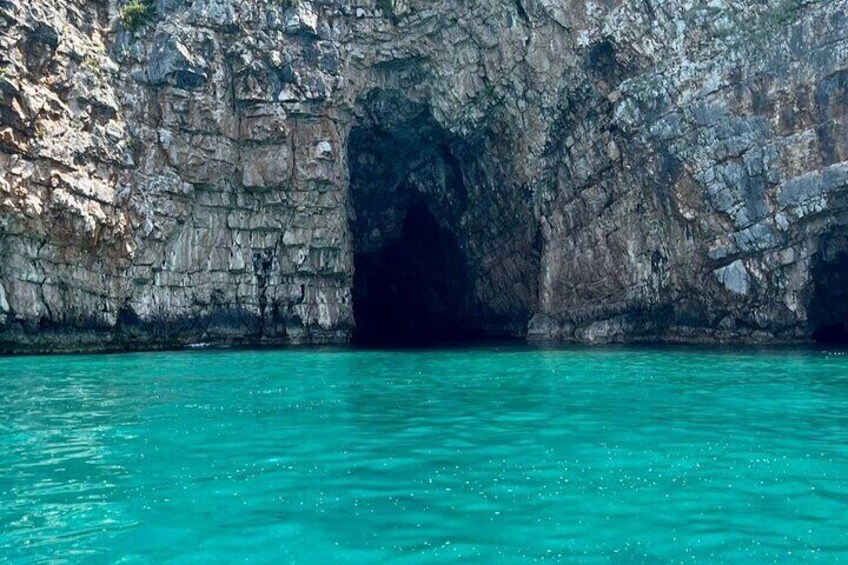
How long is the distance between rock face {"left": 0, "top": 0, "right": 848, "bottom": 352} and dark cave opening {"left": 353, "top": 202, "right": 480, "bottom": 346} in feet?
14.6

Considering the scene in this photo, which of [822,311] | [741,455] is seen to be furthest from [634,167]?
[741,455]

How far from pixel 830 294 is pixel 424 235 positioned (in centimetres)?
2539

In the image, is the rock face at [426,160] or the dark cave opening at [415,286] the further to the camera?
the dark cave opening at [415,286]

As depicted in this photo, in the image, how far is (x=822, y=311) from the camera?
42250 mm

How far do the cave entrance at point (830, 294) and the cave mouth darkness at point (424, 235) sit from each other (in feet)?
49.6

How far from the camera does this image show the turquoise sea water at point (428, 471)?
28.0 feet

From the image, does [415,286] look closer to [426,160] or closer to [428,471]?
[426,160]

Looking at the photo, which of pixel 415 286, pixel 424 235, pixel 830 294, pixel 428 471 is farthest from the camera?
pixel 415 286

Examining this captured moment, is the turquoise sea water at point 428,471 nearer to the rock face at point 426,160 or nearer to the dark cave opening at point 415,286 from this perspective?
the rock face at point 426,160

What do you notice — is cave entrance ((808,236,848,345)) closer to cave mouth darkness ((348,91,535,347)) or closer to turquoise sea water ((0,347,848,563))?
cave mouth darkness ((348,91,535,347))

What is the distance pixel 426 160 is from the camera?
49312 mm

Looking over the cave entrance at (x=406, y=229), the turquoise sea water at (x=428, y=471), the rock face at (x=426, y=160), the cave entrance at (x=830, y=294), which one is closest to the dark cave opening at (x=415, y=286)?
the cave entrance at (x=406, y=229)

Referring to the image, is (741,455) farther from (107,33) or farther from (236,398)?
(107,33)

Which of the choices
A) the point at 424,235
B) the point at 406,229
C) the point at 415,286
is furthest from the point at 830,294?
the point at 415,286
